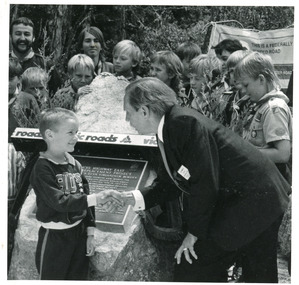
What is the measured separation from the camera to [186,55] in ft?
13.8

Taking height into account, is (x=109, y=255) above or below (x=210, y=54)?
below

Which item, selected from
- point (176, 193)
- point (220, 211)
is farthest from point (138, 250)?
Answer: point (220, 211)

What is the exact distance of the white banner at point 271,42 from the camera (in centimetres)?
386

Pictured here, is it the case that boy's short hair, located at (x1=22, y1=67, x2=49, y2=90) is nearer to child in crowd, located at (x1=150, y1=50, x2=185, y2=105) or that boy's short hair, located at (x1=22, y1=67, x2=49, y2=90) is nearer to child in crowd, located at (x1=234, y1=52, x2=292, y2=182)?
child in crowd, located at (x1=150, y1=50, x2=185, y2=105)

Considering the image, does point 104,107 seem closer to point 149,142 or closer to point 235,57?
point 149,142

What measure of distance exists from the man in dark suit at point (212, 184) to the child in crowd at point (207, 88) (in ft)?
3.14

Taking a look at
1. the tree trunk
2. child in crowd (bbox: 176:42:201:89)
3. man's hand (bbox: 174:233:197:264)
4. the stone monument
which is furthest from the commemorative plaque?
the tree trunk

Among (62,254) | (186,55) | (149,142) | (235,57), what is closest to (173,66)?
(186,55)

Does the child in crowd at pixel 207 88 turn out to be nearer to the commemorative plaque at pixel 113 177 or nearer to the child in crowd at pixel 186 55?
the child in crowd at pixel 186 55

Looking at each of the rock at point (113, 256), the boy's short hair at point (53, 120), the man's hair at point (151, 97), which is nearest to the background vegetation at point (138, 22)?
the boy's short hair at point (53, 120)

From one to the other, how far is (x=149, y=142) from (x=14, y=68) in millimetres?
1297

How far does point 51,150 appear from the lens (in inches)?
130
